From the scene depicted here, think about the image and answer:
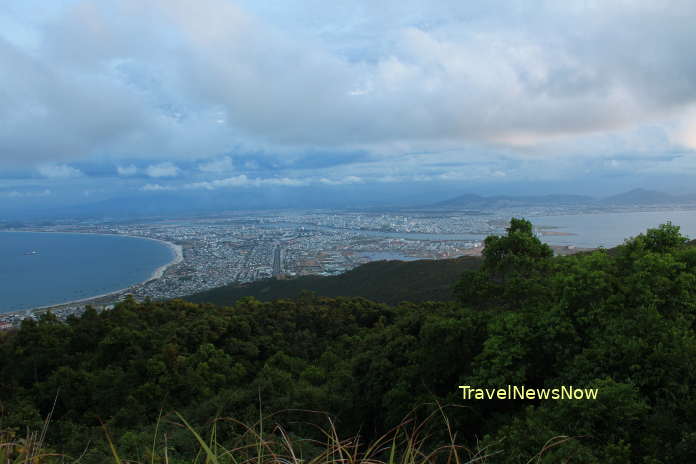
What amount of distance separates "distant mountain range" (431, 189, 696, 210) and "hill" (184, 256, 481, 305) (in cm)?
4911

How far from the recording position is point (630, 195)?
70812 mm

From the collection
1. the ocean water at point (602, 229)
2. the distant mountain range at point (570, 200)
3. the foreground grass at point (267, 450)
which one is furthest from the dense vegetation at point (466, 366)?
the distant mountain range at point (570, 200)

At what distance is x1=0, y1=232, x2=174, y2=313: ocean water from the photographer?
35125 millimetres

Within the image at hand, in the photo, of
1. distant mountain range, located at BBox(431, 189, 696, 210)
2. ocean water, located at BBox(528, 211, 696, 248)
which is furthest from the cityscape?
distant mountain range, located at BBox(431, 189, 696, 210)

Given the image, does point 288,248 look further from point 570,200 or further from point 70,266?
point 570,200

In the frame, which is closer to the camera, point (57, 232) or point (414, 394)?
point (414, 394)

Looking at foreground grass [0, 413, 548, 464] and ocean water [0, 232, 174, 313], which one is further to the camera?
ocean water [0, 232, 174, 313]

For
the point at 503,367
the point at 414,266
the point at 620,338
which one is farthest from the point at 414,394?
the point at 414,266

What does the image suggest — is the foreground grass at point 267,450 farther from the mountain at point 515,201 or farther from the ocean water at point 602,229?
the mountain at point 515,201

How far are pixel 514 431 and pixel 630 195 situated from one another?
8204 centimetres

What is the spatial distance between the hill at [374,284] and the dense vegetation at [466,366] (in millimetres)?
9983

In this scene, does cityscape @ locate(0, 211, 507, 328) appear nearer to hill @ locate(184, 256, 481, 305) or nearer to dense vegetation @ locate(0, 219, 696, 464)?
hill @ locate(184, 256, 481, 305)

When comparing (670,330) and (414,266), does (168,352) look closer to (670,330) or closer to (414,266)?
(670,330)

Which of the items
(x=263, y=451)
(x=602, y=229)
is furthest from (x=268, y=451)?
(x=602, y=229)
